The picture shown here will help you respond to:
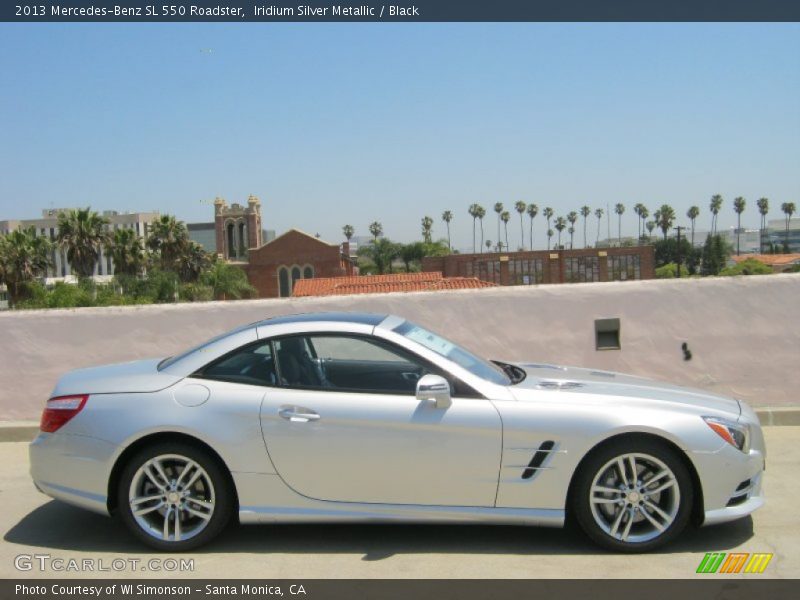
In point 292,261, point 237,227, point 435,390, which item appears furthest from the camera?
point 237,227

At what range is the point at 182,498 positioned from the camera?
467 centimetres

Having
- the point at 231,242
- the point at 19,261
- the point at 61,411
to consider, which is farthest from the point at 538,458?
the point at 231,242

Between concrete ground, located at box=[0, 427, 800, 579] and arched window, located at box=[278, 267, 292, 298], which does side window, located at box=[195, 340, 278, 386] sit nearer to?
concrete ground, located at box=[0, 427, 800, 579]

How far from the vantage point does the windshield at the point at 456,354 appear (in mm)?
4926

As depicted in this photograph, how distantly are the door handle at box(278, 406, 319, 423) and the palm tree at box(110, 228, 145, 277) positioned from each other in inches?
2760

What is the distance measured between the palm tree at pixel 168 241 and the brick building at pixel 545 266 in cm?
2857

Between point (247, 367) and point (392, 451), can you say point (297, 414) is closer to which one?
point (247, 367)

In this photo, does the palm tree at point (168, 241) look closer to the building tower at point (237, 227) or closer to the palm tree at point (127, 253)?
the palm tree at point (127, 253)

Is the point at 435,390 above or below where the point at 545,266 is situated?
below

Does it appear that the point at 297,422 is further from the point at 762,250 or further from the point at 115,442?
the point at 762,250

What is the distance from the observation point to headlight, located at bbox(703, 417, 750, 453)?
460 cm

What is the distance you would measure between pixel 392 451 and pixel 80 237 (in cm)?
6695

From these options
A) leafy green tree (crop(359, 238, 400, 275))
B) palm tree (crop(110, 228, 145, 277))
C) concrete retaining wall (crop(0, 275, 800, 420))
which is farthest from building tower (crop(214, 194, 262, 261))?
concrete retaining wall (crop(0, 275, 800, 420))

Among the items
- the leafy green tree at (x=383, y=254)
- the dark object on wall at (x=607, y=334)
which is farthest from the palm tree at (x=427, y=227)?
the dark object on wall at (x=607, y=334)
